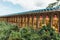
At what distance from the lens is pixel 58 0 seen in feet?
63.3

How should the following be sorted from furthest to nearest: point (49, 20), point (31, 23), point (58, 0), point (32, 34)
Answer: point (58, 0), point (31, 23), point (49, 20), point (32, 34)

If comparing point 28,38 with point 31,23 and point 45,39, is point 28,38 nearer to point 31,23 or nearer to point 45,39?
point 45,39

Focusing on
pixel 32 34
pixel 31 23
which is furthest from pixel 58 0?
pixel 32 34

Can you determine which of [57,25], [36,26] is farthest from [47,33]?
[36,26]

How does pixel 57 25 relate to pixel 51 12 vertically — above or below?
below

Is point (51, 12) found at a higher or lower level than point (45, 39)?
higher

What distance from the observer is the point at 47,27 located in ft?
27.9

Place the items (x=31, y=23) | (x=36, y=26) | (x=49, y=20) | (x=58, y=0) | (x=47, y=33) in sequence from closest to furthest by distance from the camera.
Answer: (x=47, y=33), (x=49, y=20), (x=36, y=26), (x=31, y=23), (x=58, y=0)

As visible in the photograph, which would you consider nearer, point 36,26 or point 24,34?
point 24,34

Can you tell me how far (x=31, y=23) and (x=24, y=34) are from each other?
490 cm

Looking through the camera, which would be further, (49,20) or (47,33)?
(49,20)

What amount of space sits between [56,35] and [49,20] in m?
2.19

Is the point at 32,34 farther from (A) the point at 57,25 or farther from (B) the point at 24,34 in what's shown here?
(A) the point at 57,25

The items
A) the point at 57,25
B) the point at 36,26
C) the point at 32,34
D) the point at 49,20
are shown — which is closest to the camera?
the point at 32,34
